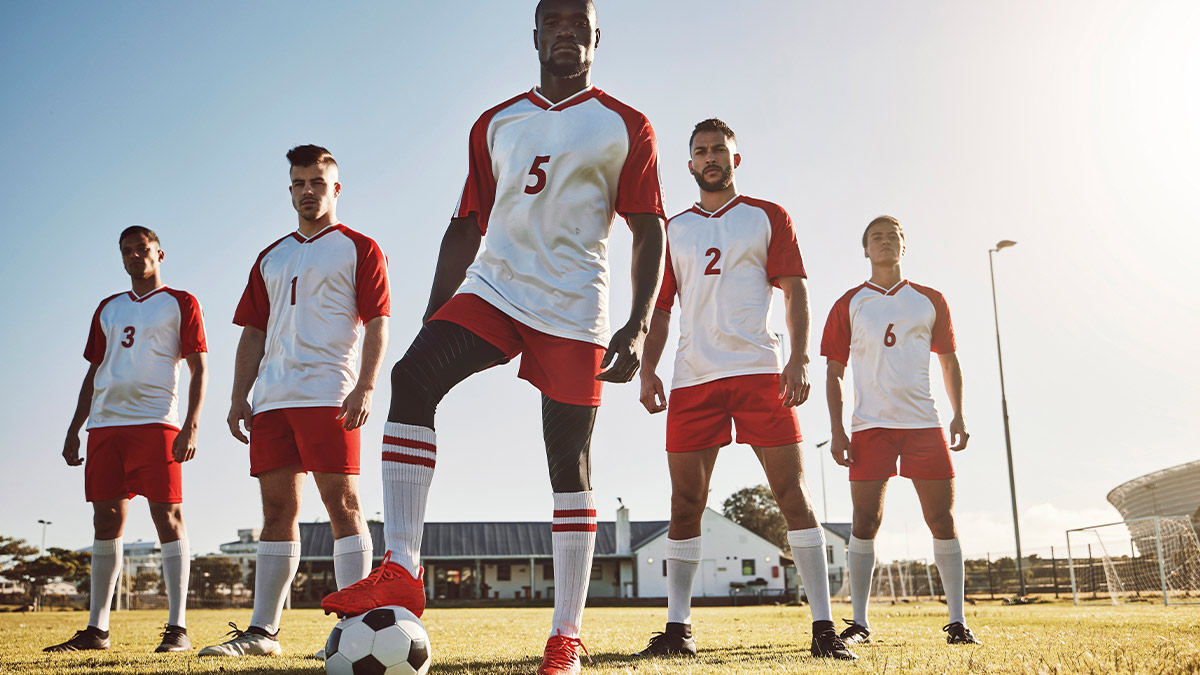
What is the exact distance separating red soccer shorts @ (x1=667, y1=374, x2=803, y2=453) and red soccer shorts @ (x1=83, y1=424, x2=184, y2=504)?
3.87 m

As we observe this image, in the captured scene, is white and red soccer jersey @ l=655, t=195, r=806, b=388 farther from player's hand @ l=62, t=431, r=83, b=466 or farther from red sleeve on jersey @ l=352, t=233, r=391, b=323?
player's hand @ l=62, t=431, r=83, b=466

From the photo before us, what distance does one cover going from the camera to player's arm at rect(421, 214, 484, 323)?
371cm

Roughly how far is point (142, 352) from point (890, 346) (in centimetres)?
588

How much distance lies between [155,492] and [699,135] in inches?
187

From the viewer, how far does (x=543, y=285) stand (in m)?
3.52

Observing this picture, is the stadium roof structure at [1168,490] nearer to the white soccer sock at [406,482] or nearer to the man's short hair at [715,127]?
the man's short hair at [715,127]

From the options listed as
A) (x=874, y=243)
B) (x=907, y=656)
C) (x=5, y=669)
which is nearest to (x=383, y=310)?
(x=5, y=669)

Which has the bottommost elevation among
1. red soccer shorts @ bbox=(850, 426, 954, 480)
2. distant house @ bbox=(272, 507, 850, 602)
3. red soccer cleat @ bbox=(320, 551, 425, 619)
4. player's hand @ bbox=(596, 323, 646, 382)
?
distant house @ bbox=(272, 507, 850, 602)

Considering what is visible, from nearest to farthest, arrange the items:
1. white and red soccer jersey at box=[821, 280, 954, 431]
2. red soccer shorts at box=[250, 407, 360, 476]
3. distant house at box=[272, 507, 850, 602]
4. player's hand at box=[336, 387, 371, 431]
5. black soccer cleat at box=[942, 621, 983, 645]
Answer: player's hand at box=[336, 387, 371, 431] < red soccer shorts at box=[250, 407, 360, 476] < black soccer cleat at box=[942, 621, 983, 645] < white and red soccer jersey at box=[821, 280, 954, 431] < distant house at box=[272, 507, 850, 602]

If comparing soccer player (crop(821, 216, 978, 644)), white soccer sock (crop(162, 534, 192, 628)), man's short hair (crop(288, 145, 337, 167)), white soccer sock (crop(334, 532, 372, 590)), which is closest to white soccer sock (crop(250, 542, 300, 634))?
white soccer sock (crop(334, 532, 372, 590))

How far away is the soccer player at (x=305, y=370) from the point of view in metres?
5.04

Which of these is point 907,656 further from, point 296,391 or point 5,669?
point 5,669

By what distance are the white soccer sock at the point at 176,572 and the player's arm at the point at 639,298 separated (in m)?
4.53

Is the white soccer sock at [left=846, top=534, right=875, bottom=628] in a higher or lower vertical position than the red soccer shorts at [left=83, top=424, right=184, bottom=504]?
lower
